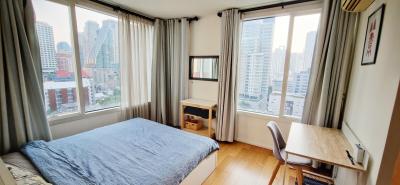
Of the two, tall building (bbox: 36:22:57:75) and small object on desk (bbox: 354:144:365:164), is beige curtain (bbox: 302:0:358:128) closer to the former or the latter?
small object on desk (bbox: 354:144:365:164)

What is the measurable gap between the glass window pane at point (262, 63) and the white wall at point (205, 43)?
52 cm

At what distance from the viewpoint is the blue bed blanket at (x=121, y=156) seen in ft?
4.67

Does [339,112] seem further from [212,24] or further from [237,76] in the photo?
[212,24]

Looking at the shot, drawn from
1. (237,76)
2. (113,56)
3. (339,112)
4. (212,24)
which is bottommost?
(339,112)

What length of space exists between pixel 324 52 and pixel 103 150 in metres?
2.98

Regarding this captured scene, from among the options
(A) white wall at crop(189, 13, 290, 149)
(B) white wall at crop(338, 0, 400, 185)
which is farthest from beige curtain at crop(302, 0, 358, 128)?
(A) white wall at crop(189, 13, 290, 149)

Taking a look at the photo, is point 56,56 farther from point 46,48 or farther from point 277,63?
point 277,63

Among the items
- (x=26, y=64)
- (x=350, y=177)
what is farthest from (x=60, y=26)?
(x=350, y=177)

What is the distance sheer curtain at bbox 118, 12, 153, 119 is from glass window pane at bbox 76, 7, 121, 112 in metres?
0.13

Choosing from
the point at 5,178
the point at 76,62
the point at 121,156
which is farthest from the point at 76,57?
the point at 5,178

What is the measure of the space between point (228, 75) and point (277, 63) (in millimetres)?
837

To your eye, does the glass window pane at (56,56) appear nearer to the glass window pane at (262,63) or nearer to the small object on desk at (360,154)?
the glass window pane at (262,63)

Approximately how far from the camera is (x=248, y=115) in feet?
10.2

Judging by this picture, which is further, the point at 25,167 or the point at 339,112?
the point at 339,112
